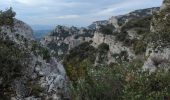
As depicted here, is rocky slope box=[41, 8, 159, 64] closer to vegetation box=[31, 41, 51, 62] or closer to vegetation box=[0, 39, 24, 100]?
vegetation box=[31, 41, 51, 62]

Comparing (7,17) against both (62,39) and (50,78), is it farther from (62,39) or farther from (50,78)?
(62,39)

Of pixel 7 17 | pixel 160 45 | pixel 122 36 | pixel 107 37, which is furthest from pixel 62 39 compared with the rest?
pixel 7 17

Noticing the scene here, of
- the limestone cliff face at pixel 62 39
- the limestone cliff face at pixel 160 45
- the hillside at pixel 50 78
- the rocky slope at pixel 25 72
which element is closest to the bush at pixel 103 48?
the limestone cliff face at pixel 62 39

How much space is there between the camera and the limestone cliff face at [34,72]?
13531mm

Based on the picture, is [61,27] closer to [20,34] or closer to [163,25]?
[163,25]

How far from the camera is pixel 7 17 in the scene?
1625 cm

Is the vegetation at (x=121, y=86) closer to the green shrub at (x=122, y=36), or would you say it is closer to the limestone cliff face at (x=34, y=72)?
the limestone cliff face at (x=34, y=72)

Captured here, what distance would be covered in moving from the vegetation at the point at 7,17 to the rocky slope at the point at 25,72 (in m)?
0.24

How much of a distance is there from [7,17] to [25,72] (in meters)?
3.17

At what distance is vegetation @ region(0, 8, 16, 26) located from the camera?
15.9 metres

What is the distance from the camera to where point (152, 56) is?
23.8 metres

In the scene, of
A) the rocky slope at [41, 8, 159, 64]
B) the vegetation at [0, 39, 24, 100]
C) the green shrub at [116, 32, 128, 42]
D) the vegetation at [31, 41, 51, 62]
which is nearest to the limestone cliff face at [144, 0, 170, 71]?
the vegetation at [31, 41, 51, 62]

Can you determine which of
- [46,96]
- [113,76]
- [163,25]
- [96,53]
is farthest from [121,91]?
Answer: [96,53]

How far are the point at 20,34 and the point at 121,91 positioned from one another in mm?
4493
